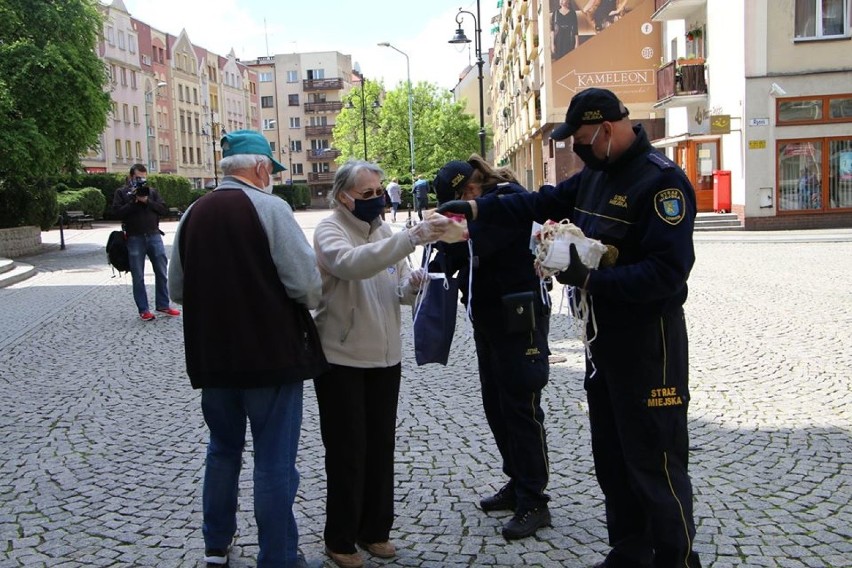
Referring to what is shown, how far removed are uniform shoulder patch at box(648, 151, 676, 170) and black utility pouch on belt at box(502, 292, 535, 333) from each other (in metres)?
1.04

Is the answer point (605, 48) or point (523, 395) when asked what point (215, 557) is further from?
point (605, 48)

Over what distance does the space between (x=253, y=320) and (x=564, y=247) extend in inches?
51.6

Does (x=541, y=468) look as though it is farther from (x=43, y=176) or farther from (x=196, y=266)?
(x=43, y=176)

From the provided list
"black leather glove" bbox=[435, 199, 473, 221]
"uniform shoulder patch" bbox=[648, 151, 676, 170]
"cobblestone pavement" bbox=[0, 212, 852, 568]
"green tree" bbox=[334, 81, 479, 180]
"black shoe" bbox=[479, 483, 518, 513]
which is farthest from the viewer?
"green tree" bbox=[334, 81, 479, 180]

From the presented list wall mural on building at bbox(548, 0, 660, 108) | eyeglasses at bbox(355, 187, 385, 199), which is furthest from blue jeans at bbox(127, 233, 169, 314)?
wall mural on building at bbox(548, 0, 660, 108)

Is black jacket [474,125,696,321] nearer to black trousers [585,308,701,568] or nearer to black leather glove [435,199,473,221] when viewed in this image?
black trousers [585,308,701,568]

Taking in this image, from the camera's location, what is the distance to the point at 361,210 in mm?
3969

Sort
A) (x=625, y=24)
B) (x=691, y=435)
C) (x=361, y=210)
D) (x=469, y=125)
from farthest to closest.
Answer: (x=469, y=125) < (x=625, y=24) < (x=691, y=435) < (x=361, y=210)

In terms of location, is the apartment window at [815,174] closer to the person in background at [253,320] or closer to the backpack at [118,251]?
the backpack at [118,251]

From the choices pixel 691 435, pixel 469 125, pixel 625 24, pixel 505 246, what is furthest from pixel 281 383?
pixel 469 125

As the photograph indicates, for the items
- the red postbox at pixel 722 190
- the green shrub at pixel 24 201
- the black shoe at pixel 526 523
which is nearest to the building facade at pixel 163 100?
the green shrub at pixel 24 201

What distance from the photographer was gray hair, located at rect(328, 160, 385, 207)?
156 inches

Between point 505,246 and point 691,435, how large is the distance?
2.47 m

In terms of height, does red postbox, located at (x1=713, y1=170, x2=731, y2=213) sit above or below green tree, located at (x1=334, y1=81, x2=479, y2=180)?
below
